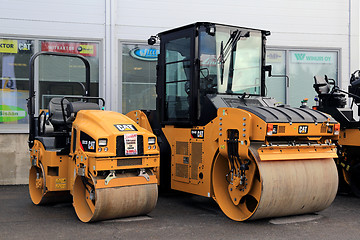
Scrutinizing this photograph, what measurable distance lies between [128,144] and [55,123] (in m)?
2.09

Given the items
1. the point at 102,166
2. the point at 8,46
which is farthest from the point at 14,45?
the point at 102,166

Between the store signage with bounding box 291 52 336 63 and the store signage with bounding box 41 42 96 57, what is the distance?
4.87m

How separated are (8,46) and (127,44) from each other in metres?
2.54

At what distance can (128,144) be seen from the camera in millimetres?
5891

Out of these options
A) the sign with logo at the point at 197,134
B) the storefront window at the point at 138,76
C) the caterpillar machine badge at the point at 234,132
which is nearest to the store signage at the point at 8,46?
the storefront window at the point at 138,76

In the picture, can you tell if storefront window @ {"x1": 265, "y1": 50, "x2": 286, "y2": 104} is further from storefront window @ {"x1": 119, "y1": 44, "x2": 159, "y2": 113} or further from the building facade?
storefront window @ {"x1": 119, "y1": 44, "x2": 159, "y2": 113}

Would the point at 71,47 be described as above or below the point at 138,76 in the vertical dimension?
above

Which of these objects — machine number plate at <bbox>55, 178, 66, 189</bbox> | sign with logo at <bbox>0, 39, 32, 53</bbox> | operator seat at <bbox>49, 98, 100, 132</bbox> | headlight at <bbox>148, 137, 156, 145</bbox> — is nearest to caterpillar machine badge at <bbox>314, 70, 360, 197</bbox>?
headlight at <bbox>148, 137, 156, 145</bbox>

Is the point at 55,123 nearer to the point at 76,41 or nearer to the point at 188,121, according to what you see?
the point at 188,121

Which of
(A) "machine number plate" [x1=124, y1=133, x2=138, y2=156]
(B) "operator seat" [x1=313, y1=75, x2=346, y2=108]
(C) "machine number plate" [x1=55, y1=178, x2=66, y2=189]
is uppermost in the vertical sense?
(B) "operator seat" [x1=313, y1=75, x2=346, y2=108]

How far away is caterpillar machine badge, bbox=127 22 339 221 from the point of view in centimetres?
573

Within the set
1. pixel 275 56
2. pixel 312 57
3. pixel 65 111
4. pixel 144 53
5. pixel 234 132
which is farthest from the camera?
pixel 312 57

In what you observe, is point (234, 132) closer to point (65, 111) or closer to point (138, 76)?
point (65, 111)

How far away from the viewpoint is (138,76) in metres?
10.6
